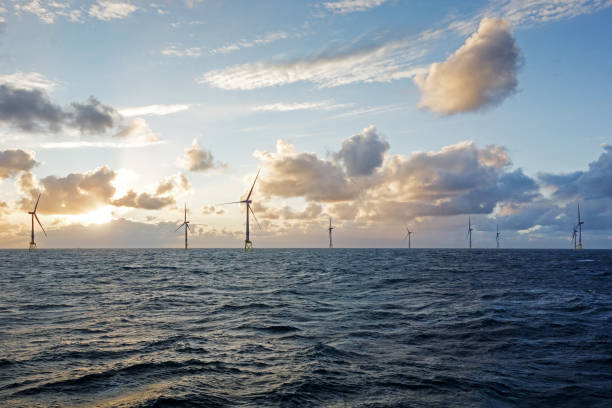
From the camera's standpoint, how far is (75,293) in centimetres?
4497

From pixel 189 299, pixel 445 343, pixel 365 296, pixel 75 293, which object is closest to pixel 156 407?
pixel 445 343

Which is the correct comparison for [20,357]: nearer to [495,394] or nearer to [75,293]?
[495,394]

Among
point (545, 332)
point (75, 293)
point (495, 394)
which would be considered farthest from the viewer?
point (75, 293)

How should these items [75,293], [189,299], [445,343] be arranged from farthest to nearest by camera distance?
1. [75,293]
2. [189,299]
3. [445,343]

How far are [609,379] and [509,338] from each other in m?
7.08

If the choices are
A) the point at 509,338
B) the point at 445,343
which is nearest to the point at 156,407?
the point at 445,343

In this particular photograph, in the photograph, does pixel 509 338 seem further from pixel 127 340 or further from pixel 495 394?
pixel 127 340

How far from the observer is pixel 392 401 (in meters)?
13.9

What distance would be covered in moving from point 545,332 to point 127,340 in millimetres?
24728

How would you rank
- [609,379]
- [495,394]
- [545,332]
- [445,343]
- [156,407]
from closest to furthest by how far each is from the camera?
1. [156,407]
2. [495,394]
3. [609,379]
4. [445,343]
5. [545,332]

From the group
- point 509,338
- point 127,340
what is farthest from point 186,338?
point 509,338

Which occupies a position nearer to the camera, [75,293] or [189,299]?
[189,299]

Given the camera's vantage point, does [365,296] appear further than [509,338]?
Yes

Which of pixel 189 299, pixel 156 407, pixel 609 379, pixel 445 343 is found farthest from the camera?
pixel 189 299
